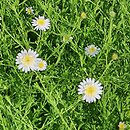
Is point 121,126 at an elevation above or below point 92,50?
below

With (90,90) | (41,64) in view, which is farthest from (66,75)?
(90,90)

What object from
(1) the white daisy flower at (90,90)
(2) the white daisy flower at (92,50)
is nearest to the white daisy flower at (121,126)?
(1) the white daisy flower at (90,90)

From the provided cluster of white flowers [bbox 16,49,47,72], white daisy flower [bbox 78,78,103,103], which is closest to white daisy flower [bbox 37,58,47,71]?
cluster of white flowers [bbox 16,49,47,72]

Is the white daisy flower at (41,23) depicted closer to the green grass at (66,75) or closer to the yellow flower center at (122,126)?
the green grass at (66,75)

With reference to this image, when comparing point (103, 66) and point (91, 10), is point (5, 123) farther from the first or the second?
point (91, 10)

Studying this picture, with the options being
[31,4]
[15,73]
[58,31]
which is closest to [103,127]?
[15,73]

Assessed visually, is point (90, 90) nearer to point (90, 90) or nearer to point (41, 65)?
point (90, 90)
